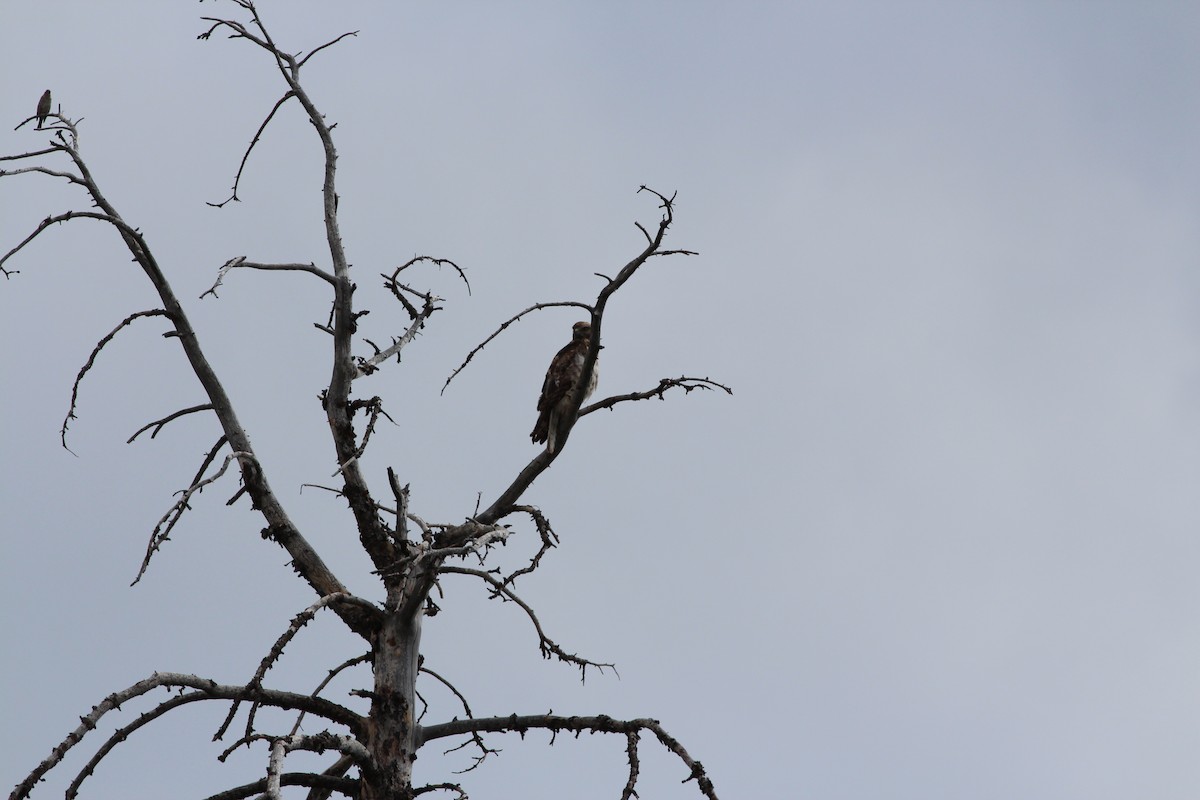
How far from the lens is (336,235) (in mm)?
8398

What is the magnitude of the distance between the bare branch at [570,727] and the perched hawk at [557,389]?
183 centimetres

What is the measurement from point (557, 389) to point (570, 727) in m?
2.76

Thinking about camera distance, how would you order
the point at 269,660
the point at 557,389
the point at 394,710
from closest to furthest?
the point at 269,660 < the point at 394,710 < the point at 557,389

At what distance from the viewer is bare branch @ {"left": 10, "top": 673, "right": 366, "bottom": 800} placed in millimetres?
5766

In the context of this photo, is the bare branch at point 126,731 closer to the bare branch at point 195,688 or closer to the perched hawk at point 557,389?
the bare branch at point 195,688

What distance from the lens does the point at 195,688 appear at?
6.67 m

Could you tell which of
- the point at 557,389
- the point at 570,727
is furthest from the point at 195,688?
the point at 557,389

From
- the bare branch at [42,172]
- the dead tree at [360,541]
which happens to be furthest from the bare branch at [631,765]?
the bare branch at [42,172]

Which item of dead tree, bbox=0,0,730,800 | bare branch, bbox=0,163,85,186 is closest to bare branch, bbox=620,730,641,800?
dead tree, bbox=0,0,730,800

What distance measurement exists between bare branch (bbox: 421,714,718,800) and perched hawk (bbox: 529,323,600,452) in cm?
183

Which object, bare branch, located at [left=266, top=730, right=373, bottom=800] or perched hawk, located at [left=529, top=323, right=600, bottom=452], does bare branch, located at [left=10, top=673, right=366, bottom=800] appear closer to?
bare branch, located at [left=266, top=730, right=373, bottom=800]

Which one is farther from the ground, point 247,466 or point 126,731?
point 247,466

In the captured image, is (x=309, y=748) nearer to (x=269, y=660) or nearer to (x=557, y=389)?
(x=269, y=660)

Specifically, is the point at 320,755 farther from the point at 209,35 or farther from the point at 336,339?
the point at 209,35
